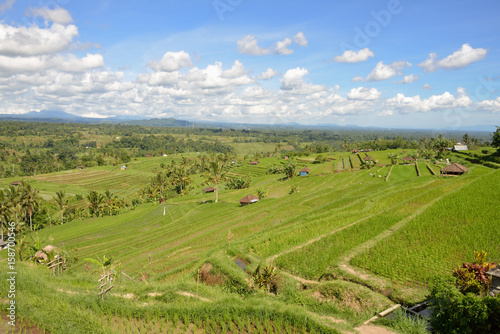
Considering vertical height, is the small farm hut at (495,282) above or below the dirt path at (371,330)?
above

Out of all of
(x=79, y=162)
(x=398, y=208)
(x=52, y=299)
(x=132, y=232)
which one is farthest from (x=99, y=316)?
(x=79, y=162)

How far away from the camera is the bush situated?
8805 millimetres

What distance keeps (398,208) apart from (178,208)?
115 ft

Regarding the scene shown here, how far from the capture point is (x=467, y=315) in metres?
9.05

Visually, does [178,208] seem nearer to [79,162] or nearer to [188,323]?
[188,323]

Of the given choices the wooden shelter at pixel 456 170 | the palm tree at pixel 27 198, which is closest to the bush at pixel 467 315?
the wooden shelter at pixel 456 170

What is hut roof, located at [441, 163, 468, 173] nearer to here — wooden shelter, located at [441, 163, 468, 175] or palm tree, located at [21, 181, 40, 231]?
wooden shelter, located at [441, 163, 468, 175]

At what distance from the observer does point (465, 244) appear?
16781mm

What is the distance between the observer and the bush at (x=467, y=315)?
8.80 m

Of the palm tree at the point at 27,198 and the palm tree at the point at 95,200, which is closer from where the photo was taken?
the palm tree at the point at 27,198

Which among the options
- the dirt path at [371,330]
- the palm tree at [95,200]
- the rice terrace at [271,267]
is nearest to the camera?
the dirt path at [371,330]

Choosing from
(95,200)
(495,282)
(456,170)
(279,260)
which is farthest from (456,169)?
(95,200)

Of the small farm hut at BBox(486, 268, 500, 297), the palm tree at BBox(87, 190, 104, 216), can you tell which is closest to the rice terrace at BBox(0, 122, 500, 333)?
the small farm hut at BBox(486, 268, 500, 297)

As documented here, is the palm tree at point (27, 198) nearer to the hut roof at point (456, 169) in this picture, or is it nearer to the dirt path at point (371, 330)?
the dirt path at point (371, 330)
